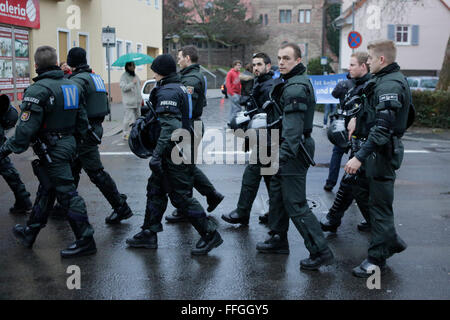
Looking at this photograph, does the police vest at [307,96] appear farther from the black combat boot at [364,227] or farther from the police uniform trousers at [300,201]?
the black combat boot at [364,227]

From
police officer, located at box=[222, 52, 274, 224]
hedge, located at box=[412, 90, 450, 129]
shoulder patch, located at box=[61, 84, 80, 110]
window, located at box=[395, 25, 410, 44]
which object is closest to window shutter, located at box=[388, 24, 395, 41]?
window, located at box=[395, 25, 410, 44]

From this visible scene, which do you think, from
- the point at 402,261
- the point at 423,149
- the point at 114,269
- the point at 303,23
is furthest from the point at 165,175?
the point at 303,23

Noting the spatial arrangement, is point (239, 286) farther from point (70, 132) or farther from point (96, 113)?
point (96, 113)

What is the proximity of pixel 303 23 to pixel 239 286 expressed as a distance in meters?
64.9

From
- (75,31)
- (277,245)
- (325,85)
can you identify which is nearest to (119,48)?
(75,31)

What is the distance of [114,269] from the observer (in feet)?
16.3

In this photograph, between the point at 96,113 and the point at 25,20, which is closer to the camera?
the point at 96,113

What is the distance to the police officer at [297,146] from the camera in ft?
15.2

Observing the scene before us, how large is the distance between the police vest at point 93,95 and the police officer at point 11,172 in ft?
3.33

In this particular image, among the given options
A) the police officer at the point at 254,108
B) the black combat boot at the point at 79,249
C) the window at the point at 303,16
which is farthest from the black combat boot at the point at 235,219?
the window at the point at 303,16

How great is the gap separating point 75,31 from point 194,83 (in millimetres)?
17395

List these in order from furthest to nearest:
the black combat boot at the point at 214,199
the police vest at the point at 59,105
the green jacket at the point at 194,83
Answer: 1. the black combat boot at the point at 214,199
2. the green jacket at the point at 194,83
3. the police vest at the point at 59,105

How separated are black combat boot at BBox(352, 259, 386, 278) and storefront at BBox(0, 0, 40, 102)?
14544 mm

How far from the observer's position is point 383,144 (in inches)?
175
